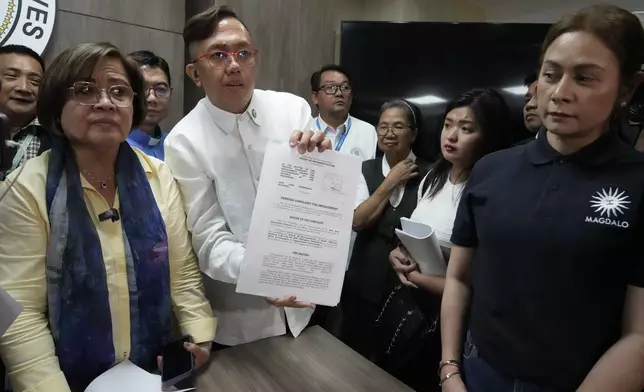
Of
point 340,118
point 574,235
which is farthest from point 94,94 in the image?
point 340,118

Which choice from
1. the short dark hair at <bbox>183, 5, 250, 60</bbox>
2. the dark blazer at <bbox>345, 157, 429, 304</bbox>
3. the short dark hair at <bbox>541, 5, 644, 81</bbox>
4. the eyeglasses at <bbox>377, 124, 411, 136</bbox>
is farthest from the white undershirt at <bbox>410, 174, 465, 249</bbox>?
the short dark hair at <bbox>183, 5, 250, 60</bbox>

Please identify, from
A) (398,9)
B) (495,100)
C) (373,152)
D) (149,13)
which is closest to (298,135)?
(495,100)

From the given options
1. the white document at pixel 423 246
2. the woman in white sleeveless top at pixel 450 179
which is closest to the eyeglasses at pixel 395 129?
the woman in white sleeveless top at pixel 450 179

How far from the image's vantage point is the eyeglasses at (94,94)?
1.02 metres

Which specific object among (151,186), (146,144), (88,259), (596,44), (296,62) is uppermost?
(296,62)

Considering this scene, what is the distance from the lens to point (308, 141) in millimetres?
1082

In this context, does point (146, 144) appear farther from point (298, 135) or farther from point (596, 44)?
point (596, 44)

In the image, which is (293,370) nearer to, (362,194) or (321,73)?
(362,194)

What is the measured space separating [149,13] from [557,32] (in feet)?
8.83

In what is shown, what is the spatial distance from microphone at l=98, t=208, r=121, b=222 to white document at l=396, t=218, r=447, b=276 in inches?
32.9

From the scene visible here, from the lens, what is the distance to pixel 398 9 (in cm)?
359

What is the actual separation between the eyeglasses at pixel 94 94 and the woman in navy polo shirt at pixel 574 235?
92 centimetres

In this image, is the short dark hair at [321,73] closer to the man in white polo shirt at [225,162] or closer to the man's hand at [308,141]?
the man in white polo shirt at [225,162]

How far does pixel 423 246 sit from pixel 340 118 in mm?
1876
